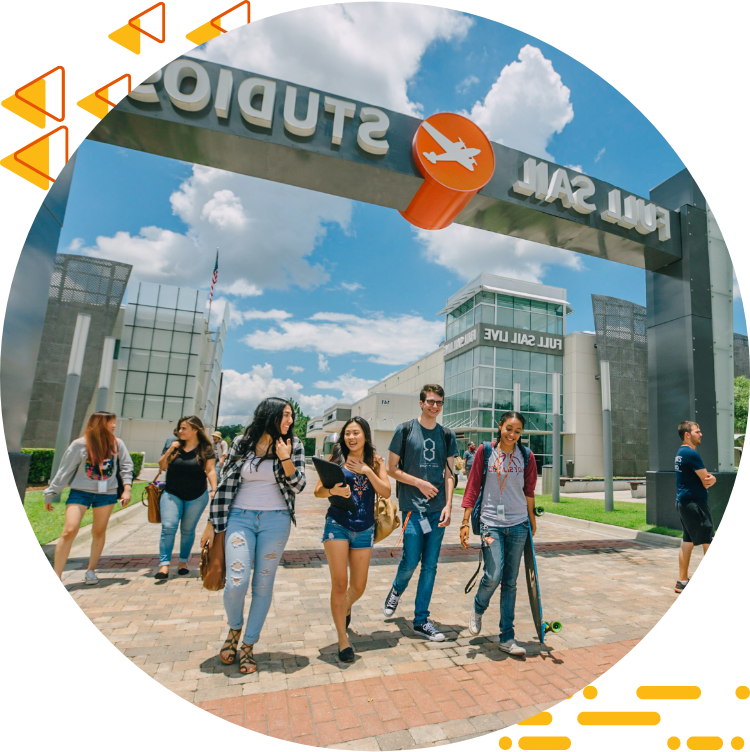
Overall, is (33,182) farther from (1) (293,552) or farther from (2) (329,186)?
(1) (293,552)

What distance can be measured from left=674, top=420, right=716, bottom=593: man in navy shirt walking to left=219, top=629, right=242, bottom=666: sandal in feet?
15.3

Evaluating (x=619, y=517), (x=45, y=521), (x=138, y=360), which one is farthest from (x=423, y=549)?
(x=138, y=360)

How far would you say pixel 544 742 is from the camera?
2.20 m

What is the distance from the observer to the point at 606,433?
1180cm

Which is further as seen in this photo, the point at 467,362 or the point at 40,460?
the point at 467,362

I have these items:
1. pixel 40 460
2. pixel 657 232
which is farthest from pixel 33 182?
pixel 40 460

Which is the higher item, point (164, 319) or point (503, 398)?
point (164, 319)

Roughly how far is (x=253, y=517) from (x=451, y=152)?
493 cm

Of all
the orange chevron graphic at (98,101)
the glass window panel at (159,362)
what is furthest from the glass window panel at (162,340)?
the orange chevron graphic at (98,101)

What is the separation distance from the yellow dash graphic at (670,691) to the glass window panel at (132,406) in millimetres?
34861

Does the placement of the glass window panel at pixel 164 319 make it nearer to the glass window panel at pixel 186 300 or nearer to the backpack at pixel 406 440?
the glass window panel at pixel 186 300

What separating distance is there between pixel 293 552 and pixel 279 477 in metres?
3.83

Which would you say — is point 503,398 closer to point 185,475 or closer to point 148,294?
point 185,475

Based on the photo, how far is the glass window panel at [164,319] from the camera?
32.4 m
